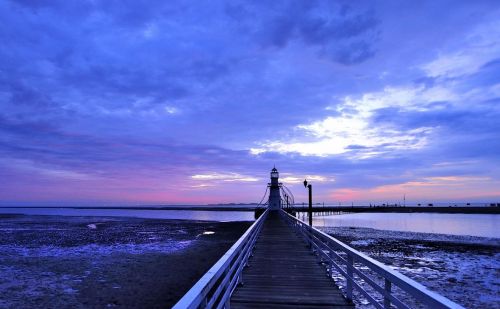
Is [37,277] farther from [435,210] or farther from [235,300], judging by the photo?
[435,210]

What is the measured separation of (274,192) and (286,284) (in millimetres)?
36275

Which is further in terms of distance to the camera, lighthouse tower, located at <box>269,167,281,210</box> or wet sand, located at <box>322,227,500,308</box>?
lighthouse tower, located at <box>269,167,281,210</box>

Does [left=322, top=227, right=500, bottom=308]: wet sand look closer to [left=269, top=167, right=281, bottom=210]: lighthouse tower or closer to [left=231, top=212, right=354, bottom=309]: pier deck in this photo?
[left=231, top=212, right=354, bottom=309]: pier deck

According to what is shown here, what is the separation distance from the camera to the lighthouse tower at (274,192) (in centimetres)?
4409

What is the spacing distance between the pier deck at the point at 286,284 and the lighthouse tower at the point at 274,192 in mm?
29649

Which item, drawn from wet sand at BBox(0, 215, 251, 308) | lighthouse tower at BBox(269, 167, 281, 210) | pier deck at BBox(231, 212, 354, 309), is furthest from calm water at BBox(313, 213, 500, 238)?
pier deck at BBox(231, 212, 354, 309)

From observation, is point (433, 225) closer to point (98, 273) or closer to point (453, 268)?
point (453, 268)

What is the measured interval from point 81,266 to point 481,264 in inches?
828

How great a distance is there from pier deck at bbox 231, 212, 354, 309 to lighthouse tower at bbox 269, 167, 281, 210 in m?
29.6

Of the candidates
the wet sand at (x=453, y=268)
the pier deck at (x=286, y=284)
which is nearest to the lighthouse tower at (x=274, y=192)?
the wet sand at (x=453, y=268)

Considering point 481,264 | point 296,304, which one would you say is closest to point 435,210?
point 481,264

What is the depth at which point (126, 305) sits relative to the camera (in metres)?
12.5

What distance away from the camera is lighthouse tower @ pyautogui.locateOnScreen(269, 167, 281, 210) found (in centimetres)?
4409

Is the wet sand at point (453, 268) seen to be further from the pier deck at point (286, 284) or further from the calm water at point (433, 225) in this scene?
the calm water at point (433, 225)
